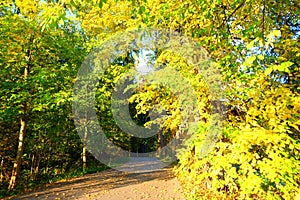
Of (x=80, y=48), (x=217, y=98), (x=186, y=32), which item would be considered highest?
(x=80, y=48)

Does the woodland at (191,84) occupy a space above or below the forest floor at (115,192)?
above

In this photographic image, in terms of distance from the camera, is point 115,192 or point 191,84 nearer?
point 191,84

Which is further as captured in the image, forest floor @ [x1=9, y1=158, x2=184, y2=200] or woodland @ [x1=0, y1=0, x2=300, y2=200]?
forest floor @ [x1=9, y1=158, x2=184, y2=200]

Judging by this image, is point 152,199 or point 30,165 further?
point 30,165

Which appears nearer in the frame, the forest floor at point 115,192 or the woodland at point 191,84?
the woodland at point 191,84

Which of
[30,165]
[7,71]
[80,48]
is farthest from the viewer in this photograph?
[30,165]

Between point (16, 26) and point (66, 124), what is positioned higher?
point (16, 26)

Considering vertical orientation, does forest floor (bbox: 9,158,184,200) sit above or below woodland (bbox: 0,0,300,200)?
below

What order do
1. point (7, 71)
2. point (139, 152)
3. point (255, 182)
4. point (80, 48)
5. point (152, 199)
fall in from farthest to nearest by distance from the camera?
point (139, 152), point (80, 48), point (7, 71), point (152, 199), point (255, 182)

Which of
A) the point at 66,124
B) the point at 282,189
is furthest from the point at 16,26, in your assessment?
the point at 282,189

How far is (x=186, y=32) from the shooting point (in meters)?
4.62

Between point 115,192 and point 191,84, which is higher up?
point 191,84

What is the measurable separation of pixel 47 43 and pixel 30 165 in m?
A: 6.84

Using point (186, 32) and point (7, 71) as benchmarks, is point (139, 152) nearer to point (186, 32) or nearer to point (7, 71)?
point (7, 71)
